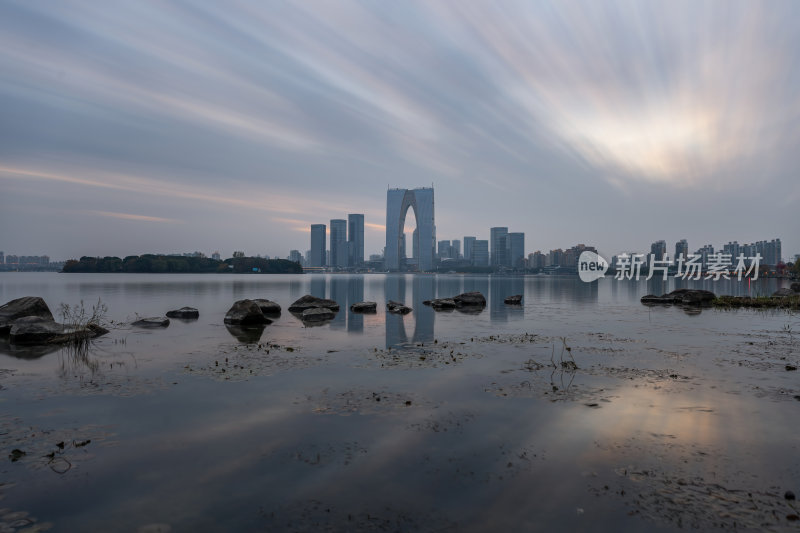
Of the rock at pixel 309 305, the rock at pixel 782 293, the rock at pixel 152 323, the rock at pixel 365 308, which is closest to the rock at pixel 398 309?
the rock at pixel 365 308

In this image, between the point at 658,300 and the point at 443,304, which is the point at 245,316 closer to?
the point at 443,304

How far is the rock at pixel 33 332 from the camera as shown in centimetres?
2462

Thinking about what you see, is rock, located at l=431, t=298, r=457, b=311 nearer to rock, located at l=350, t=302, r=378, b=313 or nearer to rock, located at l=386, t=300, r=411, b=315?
rock, located at l=386, t=300, r=411, b=315

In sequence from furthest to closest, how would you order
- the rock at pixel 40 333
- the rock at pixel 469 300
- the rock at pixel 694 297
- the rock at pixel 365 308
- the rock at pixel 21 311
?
the rock at pixel 694 297, the rock at pixel 469 300, the rock at pixel 365 308, the rock at pixel 21 311, the rock at pixel 40 333

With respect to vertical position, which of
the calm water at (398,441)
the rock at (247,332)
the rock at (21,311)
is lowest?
the rock at (247,332)

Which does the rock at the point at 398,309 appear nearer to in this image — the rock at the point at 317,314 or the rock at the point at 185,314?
the rock at the point at 317,314

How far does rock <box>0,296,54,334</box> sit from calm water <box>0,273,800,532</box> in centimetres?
762

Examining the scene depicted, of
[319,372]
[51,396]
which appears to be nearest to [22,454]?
[51,396]

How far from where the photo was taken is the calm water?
745 cm

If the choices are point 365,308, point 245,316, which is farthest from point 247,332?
point 365,308

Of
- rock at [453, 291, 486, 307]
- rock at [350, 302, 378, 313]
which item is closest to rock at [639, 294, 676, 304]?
rock at [453, 291, 486, 307]

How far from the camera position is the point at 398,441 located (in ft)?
34.5

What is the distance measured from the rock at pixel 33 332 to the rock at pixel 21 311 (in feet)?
9.66

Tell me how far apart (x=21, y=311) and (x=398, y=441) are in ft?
101
